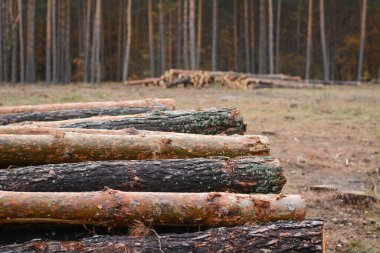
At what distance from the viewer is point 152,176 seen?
176 inches

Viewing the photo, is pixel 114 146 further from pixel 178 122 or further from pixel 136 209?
pixel 178 122

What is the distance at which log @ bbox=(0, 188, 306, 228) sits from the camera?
13.0 ft

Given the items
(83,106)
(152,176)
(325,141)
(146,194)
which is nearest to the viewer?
(146,194)

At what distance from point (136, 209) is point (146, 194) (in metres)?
0.16

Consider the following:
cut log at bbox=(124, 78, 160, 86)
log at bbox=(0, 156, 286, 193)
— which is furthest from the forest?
log at bbox=(0, 156, 286, 193)

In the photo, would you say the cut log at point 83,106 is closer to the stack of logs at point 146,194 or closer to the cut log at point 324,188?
the stack of logs at point 146,194

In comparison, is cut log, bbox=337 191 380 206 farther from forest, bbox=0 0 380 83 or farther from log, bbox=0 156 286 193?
forest, bbox=0 0 380 83

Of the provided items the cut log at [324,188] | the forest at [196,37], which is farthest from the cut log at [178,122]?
the forest at [196,37]

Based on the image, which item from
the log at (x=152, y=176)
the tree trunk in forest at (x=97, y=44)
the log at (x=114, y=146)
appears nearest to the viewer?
the log at (x=152, y=176)

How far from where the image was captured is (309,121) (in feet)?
46.6

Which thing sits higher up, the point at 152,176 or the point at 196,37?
the point at 196,37

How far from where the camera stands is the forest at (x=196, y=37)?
35562 millimetres

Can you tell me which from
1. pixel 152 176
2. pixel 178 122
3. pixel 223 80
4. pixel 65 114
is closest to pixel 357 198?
pixel 178 122

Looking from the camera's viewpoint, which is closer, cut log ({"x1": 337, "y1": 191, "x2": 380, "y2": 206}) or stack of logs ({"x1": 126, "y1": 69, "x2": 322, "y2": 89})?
cut log ({"x1": 337, "y1": 191, "x2": 380, "y2": 206})
